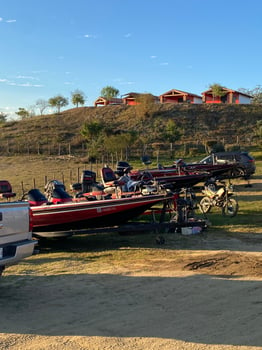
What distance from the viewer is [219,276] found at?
21.1 ft

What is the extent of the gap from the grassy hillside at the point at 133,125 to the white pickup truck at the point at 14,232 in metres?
36.3

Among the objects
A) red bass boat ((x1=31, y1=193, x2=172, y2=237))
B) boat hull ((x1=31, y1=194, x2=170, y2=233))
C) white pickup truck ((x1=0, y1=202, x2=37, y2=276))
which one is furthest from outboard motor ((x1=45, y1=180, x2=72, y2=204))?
white pickup truck ((x1=0, y1=202, x2=37, y2=276))

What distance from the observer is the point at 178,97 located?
215 feet

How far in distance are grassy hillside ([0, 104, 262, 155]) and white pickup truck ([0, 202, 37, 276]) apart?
3628cm

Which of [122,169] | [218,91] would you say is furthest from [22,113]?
[122,169]

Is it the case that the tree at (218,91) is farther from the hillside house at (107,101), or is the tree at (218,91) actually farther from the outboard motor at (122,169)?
the outboard motor at (122,169)

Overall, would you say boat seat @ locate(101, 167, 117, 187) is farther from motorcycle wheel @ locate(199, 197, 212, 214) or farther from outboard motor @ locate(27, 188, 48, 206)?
outboard motor @ locate(27, 188, 48, 206)

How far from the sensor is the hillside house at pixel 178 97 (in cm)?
6334

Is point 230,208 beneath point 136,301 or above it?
above

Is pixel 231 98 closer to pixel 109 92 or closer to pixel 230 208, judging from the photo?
pixel 109 92

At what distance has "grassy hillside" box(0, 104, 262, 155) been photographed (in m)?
46.4

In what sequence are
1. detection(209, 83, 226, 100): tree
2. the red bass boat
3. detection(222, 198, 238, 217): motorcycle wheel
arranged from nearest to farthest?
the red bass boat
detection(222, 198, 238, 217): motorcycle wheel
detection(209, 83, 226, 100): tree

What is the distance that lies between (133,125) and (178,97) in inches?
594

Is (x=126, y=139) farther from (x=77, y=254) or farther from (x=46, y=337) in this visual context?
(x=46, y=337)
